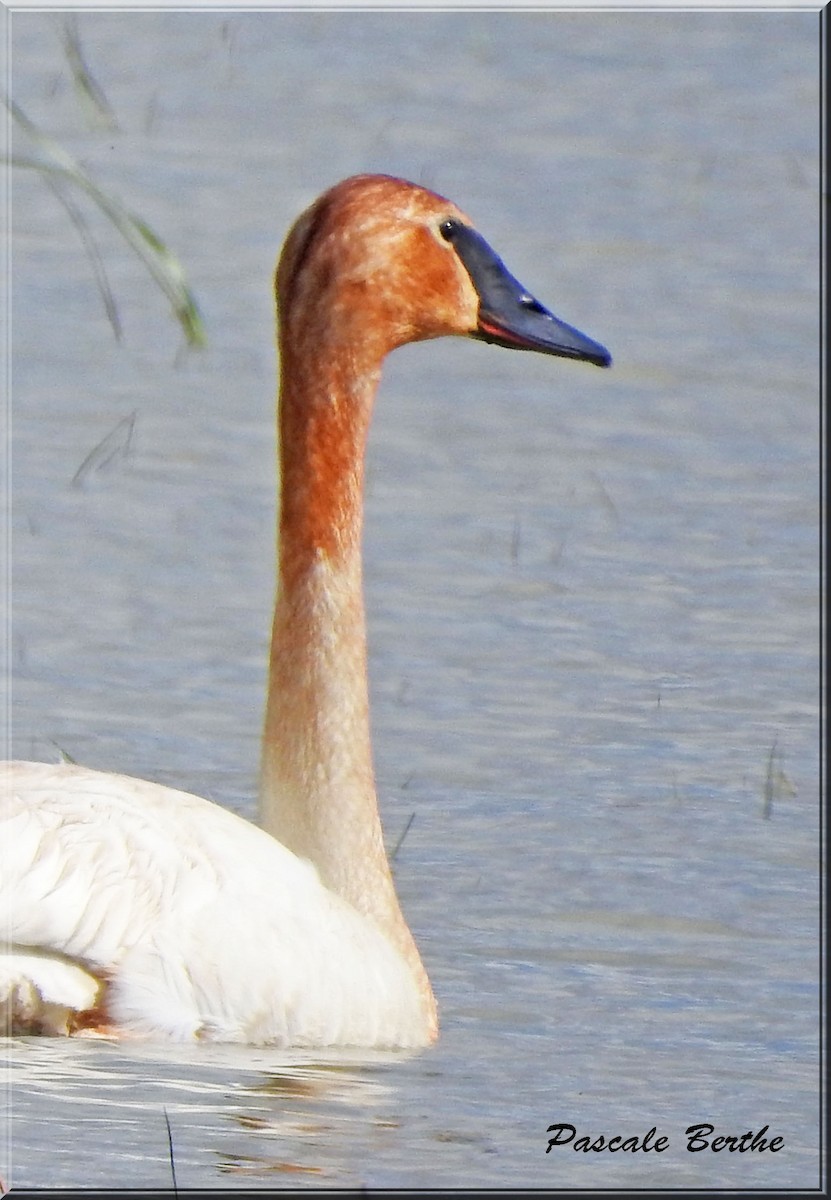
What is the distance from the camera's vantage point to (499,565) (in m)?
9.61

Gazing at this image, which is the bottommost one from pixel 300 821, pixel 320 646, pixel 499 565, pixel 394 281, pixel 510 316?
pixel 499 565

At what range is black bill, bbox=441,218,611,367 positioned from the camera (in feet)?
23.7

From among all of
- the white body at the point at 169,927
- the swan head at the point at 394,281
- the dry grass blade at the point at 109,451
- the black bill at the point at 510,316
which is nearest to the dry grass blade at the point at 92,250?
the dry grass blade at the point at 109,451

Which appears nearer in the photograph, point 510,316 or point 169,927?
point 169,927

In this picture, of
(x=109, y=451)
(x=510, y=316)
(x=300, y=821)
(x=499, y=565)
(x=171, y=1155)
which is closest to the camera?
(x=171, y=1155)

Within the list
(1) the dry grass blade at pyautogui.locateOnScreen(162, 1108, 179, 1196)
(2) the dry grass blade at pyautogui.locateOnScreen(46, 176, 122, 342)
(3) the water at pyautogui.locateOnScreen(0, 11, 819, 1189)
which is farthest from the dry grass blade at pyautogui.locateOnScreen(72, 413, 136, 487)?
(1) the dry grass blade at pyautogui.locateOnScreen(162, 1108, 179, 1196)

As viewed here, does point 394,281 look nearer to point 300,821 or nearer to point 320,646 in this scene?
point 320,646

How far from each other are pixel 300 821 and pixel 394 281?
1.16m

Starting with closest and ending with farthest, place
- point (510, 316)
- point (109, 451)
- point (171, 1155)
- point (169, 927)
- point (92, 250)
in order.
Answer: point (171, 1155), point (169, 927), point (510, 316), point (92, 250), point (109, 451)

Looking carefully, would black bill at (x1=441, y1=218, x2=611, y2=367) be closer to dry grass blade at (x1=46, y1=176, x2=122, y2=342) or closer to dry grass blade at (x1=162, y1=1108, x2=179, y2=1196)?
dry grass blade at (x1=46, y1=176, x2=122, y2=342)

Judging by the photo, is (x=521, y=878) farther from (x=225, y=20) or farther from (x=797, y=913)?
(x=225, y=20)

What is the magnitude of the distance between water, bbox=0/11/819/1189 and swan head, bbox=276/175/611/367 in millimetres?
1358

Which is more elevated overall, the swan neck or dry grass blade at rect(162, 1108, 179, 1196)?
the swan neck

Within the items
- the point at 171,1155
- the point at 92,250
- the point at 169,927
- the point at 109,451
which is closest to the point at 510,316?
the point at 92,250
